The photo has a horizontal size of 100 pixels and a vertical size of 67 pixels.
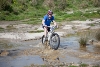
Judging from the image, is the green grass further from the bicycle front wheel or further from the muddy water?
the bicycle front wheel

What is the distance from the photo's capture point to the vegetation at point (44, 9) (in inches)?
1148

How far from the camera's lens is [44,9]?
1410 inches

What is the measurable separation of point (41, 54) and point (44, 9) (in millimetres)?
23717

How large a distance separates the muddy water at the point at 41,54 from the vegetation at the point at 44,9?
10.9 m

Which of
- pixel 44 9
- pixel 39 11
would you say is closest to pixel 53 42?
pixel 39 11

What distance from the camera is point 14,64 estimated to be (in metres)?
10.6

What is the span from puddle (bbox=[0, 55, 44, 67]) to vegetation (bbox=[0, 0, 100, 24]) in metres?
13.9

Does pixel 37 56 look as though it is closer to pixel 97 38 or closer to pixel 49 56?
pixel 49 56

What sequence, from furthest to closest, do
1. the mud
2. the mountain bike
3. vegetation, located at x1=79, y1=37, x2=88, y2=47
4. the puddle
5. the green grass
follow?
1. the green grass
2. vegetation, located at x1=79, y1=37, x2=88, y2=47
3. the mountain bike
4. the mud
5. the puddle

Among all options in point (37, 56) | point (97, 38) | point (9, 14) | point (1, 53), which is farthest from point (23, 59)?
point (9, 14)

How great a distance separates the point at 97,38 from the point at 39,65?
7127 mm

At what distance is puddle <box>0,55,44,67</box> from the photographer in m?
10.6

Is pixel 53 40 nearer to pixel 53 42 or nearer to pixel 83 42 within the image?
pixel 53 42

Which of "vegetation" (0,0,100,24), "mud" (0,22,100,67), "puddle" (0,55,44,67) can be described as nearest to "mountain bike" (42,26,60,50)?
"mud" (0,22,100,67)
